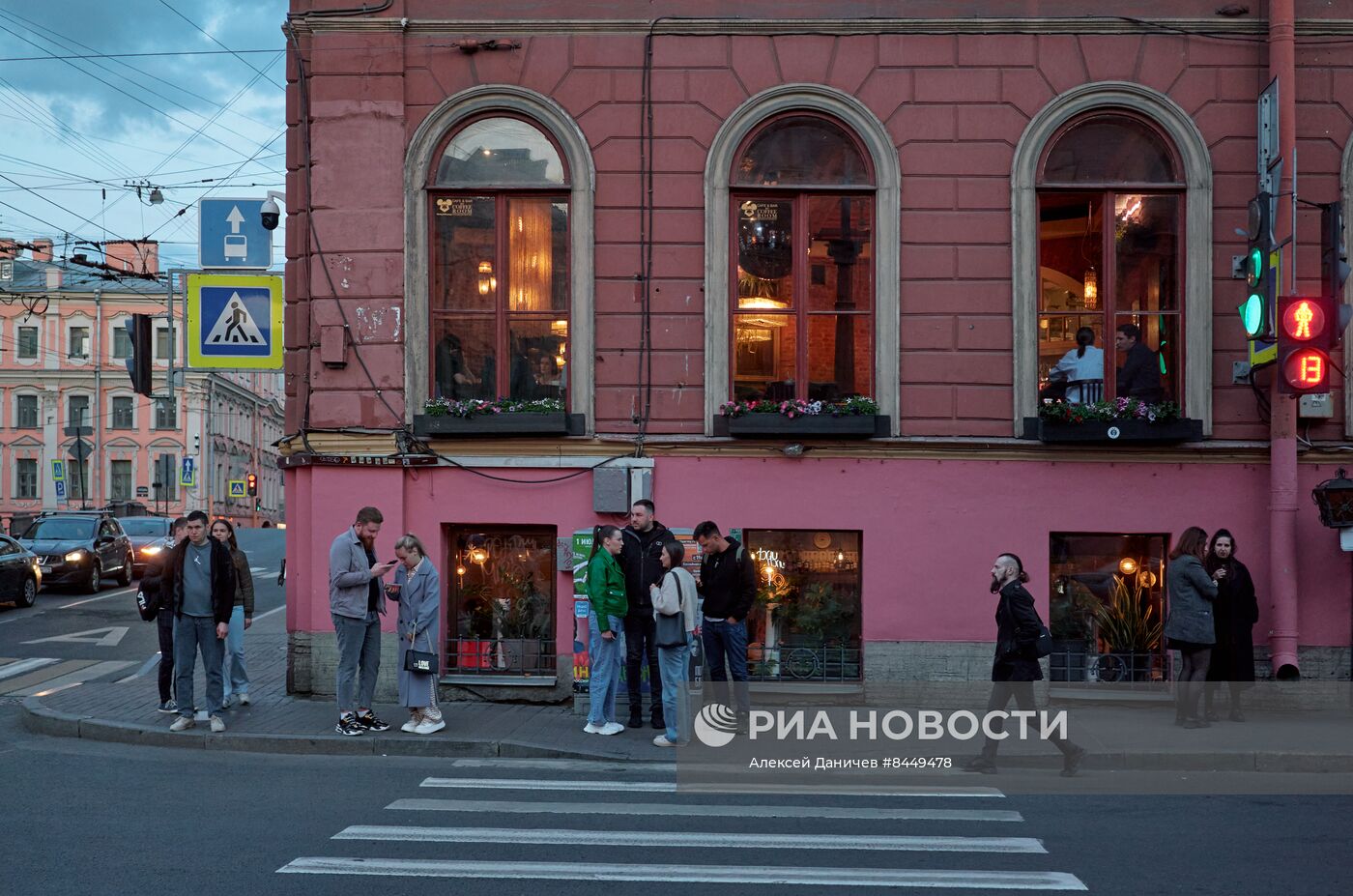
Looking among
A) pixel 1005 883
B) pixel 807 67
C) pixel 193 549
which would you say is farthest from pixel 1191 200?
pixel 193 549

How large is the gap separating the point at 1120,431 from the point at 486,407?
6637 millimetres

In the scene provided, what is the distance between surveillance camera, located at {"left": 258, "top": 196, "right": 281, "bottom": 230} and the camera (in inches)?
566

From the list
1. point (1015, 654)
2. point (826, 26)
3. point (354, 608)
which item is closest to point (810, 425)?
point (1015, 654)

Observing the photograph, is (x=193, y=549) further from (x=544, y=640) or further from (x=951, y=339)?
(x=951, y=339)

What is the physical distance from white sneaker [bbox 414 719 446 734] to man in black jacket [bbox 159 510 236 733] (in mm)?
1756

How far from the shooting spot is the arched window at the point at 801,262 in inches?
541

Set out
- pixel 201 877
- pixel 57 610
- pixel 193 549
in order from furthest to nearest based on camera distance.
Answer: pixel 57 610 → pixel 193 549 → pixel 201 877

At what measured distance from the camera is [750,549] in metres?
13.7

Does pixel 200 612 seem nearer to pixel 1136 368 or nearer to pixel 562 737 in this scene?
pixel 562 737

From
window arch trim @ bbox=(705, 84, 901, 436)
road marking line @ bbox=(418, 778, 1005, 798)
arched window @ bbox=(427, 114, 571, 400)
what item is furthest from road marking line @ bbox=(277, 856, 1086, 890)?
arched window @ bbox=(427, 114, 571, 400)

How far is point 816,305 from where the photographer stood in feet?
45.4

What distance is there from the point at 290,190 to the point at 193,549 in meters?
4.46

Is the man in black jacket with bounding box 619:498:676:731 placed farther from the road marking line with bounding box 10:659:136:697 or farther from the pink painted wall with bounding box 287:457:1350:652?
the road marking line with bounding box 10:659:136:697

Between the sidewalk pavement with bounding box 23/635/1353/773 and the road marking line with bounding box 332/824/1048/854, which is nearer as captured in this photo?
the road marking line with bounding box 332/824/1048/854
